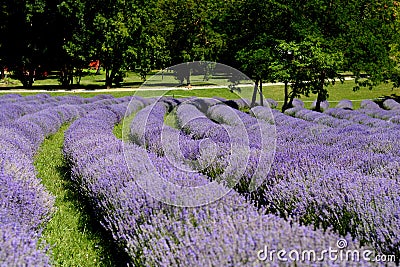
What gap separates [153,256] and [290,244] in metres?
0.85

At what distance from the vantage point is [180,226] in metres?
2.85

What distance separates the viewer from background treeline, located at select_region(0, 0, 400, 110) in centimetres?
1519

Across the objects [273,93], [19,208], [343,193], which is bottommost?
[19,208]

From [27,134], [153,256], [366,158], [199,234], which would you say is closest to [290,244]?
[199,234]

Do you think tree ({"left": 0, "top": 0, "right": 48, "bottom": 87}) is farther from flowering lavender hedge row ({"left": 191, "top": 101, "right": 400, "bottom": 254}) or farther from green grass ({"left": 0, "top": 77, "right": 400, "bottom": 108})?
flowering lavender hedge row ({"left": 191, "top": 101, "right": 400, "bottom": 254})

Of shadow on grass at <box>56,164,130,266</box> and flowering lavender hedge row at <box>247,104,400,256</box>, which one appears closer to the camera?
flowering lavender hedge row at <box>247,104,400,256</box>

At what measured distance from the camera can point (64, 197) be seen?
210 inches

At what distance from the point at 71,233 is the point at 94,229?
0.93ft

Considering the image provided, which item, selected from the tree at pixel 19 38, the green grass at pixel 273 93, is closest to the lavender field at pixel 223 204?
the green grass at pixel 273 93

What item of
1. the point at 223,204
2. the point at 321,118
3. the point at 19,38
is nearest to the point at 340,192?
the point at 223,204

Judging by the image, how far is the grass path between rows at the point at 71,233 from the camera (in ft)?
11.9

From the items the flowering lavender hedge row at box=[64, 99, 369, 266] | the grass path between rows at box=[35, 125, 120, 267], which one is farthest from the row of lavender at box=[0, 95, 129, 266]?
the flowering lavender hedge row at box=[64, 99, 369, 266]

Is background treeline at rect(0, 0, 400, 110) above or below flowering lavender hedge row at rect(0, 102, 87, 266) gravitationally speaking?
above

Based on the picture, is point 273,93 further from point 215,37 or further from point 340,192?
point 340,192
